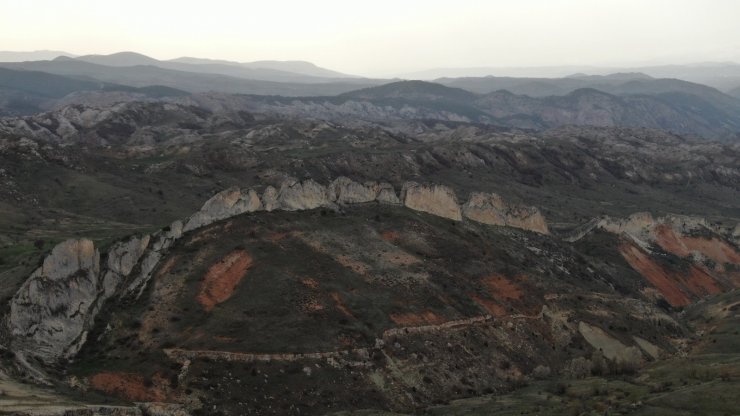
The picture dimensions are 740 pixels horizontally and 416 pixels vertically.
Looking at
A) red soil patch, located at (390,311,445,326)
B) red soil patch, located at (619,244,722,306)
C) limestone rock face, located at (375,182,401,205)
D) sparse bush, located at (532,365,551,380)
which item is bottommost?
red soil patch, located at (619,244,722,306)

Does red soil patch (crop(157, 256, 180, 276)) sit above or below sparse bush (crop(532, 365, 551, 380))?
above

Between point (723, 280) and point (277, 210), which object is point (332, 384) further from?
point (723, 280)

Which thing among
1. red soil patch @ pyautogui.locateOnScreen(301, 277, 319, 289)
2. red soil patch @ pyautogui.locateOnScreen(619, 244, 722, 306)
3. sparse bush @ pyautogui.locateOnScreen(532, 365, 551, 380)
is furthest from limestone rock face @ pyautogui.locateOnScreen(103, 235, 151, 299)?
red soil patch @ pyautogui.locateOnScreen(619, 244, 722, 306)

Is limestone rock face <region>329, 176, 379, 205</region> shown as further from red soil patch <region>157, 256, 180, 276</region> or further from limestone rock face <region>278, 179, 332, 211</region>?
red soil patch <region>157, 256, 180, 276</region>

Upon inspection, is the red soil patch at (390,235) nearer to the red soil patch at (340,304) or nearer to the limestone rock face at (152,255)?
the red soil patch at (340,304)

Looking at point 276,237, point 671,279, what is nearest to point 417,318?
point 276,237

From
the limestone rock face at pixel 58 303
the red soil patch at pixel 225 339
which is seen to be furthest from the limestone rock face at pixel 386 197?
the limestone rock face at pixel 58 303

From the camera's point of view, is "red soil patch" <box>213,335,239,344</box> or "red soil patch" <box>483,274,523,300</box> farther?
"red soil patch" <box>483,274,523,300</box>
